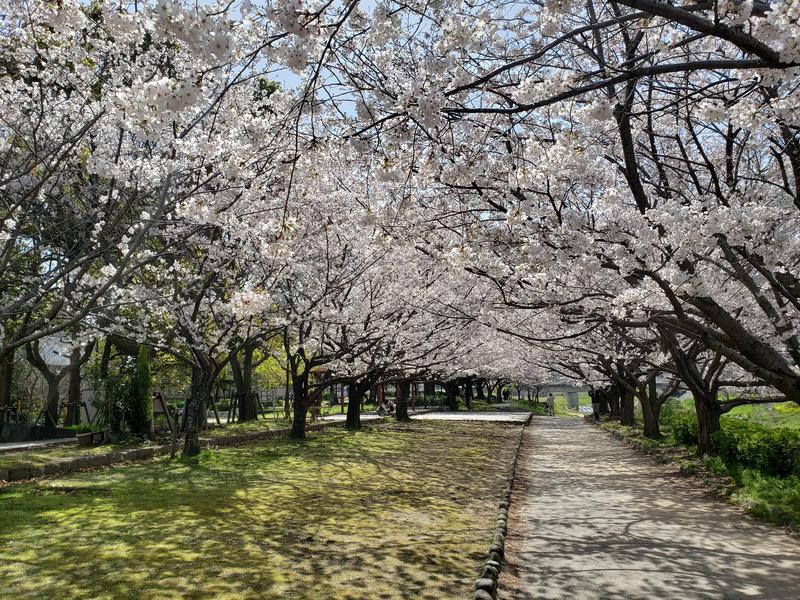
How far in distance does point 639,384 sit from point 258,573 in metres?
16.0

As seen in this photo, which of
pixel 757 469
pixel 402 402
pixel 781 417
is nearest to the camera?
pixel 757 469

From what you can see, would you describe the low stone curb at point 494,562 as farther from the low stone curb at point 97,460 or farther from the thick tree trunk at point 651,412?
the thick tree trunk at point 651,412

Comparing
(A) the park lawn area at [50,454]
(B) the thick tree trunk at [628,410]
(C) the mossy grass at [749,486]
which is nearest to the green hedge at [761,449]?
(C) the mossy grass at [749,486]

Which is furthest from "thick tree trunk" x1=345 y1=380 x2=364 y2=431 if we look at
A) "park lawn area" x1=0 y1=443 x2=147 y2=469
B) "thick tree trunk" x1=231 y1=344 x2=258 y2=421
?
"park lawn area" x1=0 y1=443 x2=147 y2=469

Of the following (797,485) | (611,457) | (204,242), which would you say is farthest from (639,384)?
(204,242)

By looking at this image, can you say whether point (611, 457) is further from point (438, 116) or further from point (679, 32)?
point (438, 116)

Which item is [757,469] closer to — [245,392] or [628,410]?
[628,410]

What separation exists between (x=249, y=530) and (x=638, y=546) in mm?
4140

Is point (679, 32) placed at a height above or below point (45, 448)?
above

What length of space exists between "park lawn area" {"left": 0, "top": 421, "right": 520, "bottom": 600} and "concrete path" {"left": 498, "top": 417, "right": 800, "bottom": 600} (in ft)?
1.79

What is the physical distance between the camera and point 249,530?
254 inches

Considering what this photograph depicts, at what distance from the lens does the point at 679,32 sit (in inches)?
233

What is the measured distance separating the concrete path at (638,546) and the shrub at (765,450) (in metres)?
1.00

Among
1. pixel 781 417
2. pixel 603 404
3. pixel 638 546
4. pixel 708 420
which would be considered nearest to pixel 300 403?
pixel 708 420
